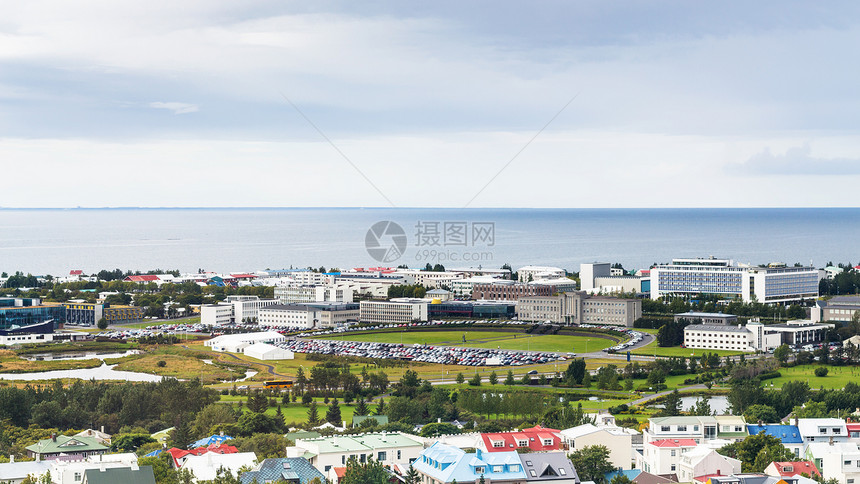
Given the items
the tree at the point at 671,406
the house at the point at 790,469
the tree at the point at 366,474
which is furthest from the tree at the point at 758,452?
the tree at the point at 366,474

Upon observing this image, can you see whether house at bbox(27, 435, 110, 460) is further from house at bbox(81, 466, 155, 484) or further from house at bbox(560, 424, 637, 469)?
house at bbox(560, 424, 637, 469)

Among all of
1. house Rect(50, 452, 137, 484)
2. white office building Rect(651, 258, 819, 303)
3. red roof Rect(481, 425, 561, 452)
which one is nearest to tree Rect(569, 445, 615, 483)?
red roof Rect(481, 425, 561, 452)

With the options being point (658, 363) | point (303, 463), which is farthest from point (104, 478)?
point (658, 363)

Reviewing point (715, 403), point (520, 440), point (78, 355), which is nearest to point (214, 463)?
point (520, 440)

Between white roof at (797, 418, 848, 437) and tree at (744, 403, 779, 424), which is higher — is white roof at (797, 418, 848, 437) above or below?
A: above

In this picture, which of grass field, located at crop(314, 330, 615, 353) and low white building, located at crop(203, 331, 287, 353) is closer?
grass field, located at crop(314, 330, 615, 353)

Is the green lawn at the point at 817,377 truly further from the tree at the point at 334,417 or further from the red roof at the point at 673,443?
the tree at the point at 334,417

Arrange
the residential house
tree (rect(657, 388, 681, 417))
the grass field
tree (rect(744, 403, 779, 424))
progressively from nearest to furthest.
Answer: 1. the residential house
2. tree (rect(744, 403, 779, 424))
3. tree (rect(657, 388, 681, 417))
4. the grass field
